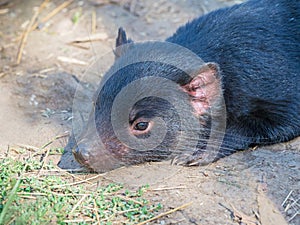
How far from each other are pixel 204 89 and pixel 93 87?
6.23 ft

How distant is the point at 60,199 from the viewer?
13.1 ft

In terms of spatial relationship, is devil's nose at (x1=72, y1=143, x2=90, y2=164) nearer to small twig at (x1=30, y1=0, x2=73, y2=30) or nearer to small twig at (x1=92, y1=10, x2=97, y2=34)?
small twig at (x1=92, y1=10, x2=97, y2=34)

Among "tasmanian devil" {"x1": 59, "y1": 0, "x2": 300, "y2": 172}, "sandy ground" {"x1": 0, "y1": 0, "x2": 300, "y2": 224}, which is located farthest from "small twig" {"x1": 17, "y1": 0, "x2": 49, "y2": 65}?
"tasmanian devil" {"x1": 59, "y1": 0, "x2": 300, "y2": 172}

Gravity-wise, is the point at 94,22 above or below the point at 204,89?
above

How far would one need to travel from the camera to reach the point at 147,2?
7.58m

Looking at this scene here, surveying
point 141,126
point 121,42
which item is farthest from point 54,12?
point 141,126

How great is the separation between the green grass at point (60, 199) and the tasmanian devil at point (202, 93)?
0.26 meters

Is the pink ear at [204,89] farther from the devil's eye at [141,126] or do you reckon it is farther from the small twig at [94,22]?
the small twig at [94,22]

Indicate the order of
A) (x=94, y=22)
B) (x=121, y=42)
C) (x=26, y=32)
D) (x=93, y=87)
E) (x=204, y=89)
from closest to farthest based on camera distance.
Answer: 1. (x=204, y=89)
2. (x=121, y=42)
3. (x=93, y=87)
4. (x=26, y=32)
5. (x=94, y=22)

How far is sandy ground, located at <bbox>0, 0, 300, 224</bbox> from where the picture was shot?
395 cm

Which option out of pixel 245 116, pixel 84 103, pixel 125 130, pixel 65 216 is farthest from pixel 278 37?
pixel 65 216

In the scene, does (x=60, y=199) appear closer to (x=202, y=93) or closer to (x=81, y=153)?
(x=81, y=153)

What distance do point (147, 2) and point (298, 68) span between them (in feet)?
10.1

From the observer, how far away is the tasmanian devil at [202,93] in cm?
441
